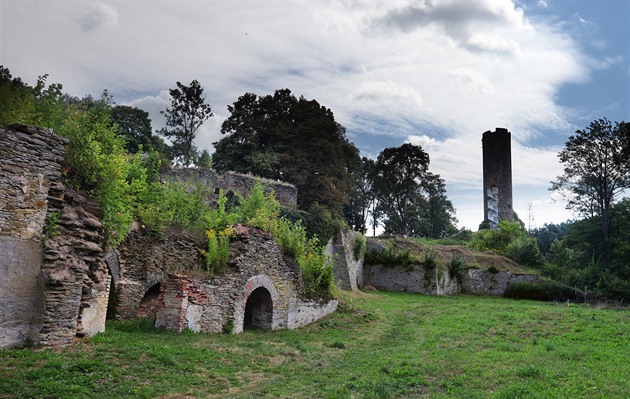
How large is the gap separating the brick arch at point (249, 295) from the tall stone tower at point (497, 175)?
42518 millimetres

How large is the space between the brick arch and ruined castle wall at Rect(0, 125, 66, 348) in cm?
542

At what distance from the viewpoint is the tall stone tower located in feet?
172

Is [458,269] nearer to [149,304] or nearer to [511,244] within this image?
[511,244]

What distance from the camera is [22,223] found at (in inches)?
332

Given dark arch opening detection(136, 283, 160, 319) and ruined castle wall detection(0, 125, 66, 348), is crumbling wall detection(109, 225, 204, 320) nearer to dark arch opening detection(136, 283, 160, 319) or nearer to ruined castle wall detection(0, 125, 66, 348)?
dark arch opening detection(136, 283, 160, 319)

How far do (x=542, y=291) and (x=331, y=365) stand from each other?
23.4 m

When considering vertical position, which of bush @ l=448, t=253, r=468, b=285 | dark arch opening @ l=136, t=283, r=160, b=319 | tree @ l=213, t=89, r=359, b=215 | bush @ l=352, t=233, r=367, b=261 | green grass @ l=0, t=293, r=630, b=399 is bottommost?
green grass @ l=0, t=293, r=630, b=399

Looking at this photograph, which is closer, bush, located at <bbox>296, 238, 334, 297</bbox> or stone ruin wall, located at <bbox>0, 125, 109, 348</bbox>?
stone ruin wall, located at <bbox>0, 125, 109, 348</bbox>

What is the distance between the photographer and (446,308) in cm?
2094

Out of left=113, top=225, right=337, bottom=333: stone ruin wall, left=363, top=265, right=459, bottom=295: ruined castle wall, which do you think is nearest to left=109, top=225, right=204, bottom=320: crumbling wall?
left=113, top=225, right=337, bottom=333: stone ruin wall

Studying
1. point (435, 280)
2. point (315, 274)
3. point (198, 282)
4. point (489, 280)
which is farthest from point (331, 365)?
point (489, 280)

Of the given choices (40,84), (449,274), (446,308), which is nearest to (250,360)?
(40,84)

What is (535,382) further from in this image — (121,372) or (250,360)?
(121,372)

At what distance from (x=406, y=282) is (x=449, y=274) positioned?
139 inches
